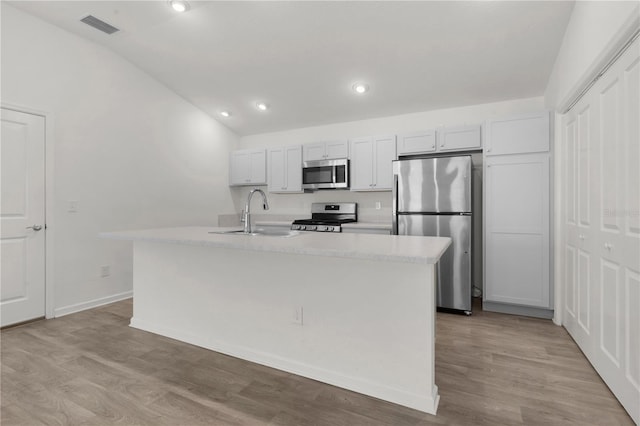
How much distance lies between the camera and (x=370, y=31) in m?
3.04

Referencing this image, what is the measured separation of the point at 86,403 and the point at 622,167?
331cm

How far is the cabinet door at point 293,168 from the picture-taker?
4926 mm

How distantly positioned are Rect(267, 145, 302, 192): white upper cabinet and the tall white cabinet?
2579 millimetres

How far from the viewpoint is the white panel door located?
306 centimetres

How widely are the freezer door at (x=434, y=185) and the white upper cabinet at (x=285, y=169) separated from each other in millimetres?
1691

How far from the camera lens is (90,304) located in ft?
12.1

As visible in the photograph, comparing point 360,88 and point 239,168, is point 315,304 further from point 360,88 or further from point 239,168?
point 239,168

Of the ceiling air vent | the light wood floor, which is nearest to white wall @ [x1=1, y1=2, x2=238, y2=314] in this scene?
the ceiling air vent

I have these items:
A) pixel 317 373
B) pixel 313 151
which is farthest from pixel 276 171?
pixel 317 373

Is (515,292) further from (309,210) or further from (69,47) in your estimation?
(69,47)

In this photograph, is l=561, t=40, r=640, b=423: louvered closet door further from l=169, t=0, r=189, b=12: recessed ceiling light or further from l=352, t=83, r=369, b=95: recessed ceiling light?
l=169, t=0, r=189, b=12: recessed ceiling light

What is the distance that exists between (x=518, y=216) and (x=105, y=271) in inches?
183

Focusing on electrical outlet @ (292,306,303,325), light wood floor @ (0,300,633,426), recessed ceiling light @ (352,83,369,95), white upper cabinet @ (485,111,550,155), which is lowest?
light wood floor @ (0,300,633,426)

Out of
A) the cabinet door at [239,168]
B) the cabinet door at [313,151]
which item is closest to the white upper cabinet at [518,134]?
the cabinet door at [313,151]
